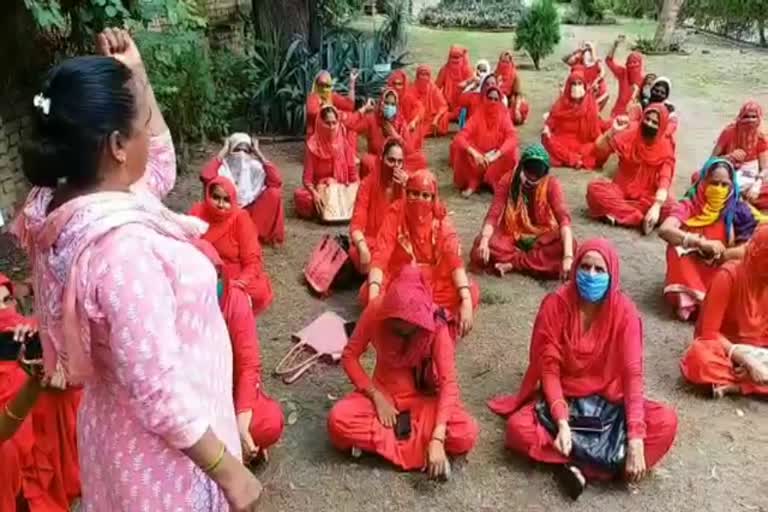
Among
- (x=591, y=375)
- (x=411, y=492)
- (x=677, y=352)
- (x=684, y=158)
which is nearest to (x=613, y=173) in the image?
(x=684, y=158)

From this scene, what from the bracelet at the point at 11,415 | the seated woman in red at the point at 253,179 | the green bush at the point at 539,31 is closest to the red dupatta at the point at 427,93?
the seated woman in red at the point at 253,179

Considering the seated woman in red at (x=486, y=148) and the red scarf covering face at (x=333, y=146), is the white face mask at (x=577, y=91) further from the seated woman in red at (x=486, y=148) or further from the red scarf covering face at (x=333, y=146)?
the red scarf covering face at (x=333, y=146)

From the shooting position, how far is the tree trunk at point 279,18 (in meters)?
10.5

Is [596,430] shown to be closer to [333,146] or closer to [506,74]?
[333,146]

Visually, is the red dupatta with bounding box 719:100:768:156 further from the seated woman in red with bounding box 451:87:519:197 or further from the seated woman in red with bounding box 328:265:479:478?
the seated woman in red with bounding box 328:265:479:478

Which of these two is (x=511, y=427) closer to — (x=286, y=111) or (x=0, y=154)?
(x=0, y=154)

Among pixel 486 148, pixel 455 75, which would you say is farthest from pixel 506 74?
pixel 486 148

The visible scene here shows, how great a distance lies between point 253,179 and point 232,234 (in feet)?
4.29

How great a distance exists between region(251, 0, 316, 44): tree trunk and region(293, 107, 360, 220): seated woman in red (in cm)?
386

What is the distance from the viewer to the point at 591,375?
382 centimetres

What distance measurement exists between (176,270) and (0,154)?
217 inches

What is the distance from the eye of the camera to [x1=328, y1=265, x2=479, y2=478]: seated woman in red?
12.0ft

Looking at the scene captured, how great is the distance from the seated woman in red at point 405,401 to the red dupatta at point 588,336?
489 millimetres

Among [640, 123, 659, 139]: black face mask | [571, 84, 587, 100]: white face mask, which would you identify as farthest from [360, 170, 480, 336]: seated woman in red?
[571, 84, 587, 100]: white face mask
